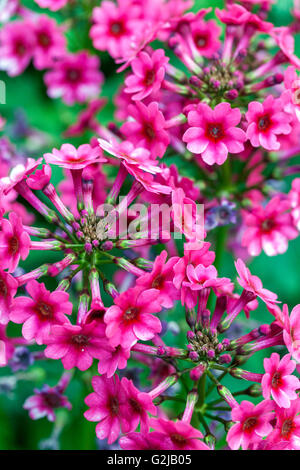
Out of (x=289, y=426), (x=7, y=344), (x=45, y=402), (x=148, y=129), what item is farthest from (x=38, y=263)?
(x=289, y=426)

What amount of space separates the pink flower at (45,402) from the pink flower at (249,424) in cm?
96

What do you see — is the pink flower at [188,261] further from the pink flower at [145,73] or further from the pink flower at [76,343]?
the pink flower at [145,73]

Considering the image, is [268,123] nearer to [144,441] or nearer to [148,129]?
[148,129]

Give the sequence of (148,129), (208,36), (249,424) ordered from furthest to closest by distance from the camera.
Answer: (208,36)
(148,129)
(249,424)

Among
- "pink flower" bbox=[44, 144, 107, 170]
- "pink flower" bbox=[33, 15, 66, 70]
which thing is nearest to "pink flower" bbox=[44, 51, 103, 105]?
"pink flower" bbox=[33, 15, 66, 70]

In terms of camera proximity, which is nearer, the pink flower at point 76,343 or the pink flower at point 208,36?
the pink flower at point 76,343

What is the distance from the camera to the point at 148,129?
272 centimetres

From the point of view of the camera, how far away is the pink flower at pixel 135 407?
2139 mm

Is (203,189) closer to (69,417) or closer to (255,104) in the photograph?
(255,104)

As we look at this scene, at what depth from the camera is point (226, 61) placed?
2.94 meters

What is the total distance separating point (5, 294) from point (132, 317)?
505mm

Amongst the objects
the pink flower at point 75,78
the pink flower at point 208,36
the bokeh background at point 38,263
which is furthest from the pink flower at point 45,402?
the pink flower at point 75,78

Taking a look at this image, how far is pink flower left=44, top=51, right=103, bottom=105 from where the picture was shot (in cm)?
400
